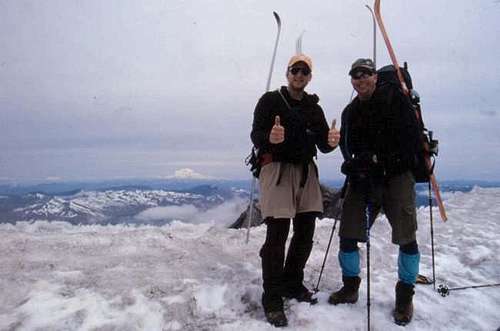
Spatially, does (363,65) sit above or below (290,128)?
above

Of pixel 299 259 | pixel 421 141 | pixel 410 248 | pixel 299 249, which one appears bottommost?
pixel 299 259

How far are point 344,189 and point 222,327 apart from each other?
2.42 metres

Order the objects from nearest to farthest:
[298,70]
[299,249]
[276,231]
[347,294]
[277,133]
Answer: [277,133]
[276,231]
[298,70]
[347,294]
[299,249]

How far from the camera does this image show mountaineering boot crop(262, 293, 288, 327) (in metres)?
4.17

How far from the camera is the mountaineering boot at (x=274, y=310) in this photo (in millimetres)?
4168

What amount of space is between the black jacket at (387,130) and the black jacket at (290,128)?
0.49m

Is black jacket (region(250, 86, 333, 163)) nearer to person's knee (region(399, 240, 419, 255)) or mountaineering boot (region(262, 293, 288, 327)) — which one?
person's knee (region(399, 240, 419, 255))

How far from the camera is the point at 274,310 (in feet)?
14.0

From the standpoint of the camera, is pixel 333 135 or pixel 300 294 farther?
pixel 300 294

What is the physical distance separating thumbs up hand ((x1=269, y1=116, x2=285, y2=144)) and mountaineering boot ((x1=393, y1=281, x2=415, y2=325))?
7.91 ft

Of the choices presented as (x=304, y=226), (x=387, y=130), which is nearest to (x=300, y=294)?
(x=304, y=226)

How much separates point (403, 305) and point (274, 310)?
5.33 ft

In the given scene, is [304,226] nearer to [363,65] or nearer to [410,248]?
[410,248]

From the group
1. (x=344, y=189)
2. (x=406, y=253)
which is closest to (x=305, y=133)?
(x=344, y=189)
